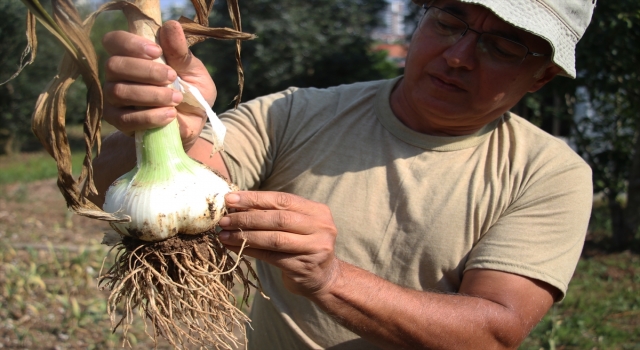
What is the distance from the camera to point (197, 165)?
4.80 feet

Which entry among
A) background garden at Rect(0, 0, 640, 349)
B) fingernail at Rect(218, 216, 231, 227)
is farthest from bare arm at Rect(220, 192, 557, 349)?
background garden at Rect(0, 0, 640, 349)

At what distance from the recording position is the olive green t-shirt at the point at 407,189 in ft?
5.66

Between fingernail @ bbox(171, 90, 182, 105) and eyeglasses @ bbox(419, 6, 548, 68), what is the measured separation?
0.83 metres

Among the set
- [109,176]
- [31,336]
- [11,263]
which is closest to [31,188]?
[11,263]

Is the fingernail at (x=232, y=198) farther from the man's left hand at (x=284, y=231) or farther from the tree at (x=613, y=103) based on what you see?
the tree at (x=613, y=103)

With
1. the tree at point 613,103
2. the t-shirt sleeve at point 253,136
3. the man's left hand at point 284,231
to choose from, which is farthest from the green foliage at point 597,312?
the man's left hand at point 284,231

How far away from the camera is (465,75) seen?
1747 millimetres

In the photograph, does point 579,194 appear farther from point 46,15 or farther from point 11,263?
point 11,263

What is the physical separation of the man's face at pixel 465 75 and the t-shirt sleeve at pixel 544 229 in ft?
0.86

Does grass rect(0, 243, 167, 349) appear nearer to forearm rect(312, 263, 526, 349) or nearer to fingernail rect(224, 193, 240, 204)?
forearm rect(312, 263, 526, 349)

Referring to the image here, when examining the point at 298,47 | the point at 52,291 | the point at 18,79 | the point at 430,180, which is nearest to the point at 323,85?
the point at 298,47

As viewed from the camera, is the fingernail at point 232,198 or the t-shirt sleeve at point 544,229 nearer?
the fingernail at point 232,198

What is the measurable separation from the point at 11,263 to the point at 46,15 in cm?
416

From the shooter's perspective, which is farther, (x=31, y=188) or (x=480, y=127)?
(x=31, y=188)
